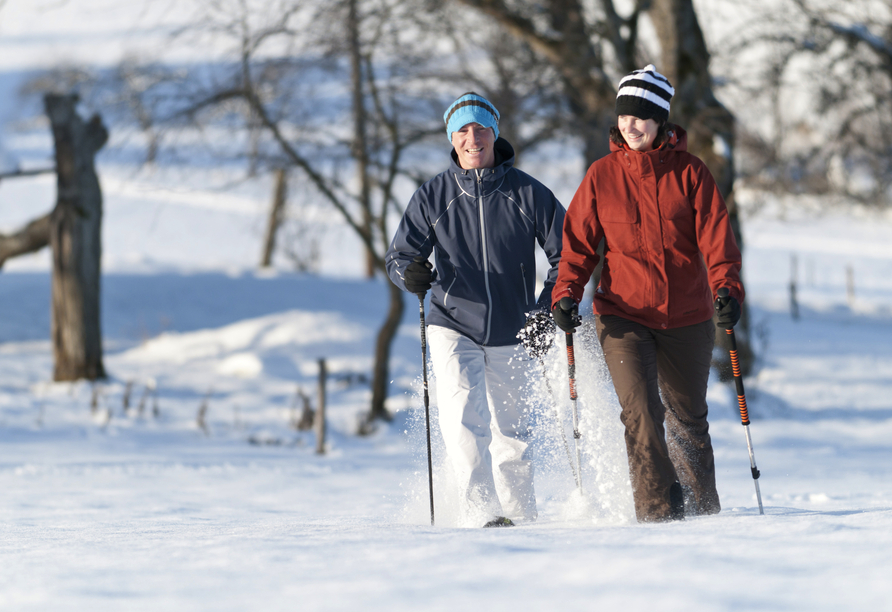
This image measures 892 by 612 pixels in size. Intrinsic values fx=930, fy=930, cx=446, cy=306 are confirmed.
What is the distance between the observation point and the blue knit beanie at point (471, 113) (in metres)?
4.08

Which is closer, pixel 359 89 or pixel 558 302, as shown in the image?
pixel 558 302

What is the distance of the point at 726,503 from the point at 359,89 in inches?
255

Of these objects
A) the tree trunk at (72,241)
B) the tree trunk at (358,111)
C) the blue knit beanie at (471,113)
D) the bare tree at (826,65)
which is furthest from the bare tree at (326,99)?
the blue knit beanie at (471,113)

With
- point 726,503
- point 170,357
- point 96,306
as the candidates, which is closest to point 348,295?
point 170,357

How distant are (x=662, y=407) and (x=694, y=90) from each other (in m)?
7.58

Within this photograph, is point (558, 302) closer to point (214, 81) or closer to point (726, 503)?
point (726, 503)

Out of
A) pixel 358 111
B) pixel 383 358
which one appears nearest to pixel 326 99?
pixel 358 111

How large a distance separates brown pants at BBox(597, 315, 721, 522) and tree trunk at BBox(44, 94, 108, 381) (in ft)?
28.7

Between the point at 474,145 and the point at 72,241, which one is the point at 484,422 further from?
the point at 72,241

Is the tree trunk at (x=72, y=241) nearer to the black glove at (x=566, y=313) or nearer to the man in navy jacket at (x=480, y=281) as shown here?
the man in navy jacket at (x=480, y=281)

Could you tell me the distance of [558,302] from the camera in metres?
3.76

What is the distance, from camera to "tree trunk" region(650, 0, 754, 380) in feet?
34.4

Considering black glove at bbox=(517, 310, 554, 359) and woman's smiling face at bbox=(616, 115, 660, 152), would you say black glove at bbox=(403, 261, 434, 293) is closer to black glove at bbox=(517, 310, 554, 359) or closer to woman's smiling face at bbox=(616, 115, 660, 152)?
black glove at bbox=(517, 310, 554, 359)

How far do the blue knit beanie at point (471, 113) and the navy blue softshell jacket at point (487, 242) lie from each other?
7.1 inches
